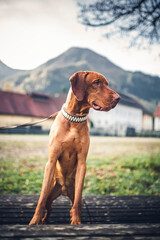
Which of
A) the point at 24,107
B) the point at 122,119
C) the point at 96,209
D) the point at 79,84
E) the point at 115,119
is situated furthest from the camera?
the point at 122,119

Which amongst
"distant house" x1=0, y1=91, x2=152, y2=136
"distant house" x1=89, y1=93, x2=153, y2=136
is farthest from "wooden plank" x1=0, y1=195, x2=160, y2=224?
"distant house" x1=89, y1=93, x2=153, y2=136

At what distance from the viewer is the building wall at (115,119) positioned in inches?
1079

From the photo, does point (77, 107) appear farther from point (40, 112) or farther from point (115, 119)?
point (115, 119)

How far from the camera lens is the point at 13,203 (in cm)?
236

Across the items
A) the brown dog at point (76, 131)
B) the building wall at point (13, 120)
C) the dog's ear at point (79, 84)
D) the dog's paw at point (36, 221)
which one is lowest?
the building wall at point (13, 120)

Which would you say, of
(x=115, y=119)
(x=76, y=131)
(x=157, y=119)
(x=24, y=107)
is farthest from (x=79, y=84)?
(x=157, y=119)

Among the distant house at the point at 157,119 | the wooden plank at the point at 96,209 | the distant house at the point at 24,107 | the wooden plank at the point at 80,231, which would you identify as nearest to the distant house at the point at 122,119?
the distant house at the point at 157,119

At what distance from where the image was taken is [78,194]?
1630 mm

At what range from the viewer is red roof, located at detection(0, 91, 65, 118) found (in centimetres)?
2384

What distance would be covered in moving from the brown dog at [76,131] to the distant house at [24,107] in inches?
852

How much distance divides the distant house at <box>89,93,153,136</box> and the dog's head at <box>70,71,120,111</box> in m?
23.6

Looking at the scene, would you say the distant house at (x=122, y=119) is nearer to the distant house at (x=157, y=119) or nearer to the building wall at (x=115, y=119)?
the building wall at (x=115, y=119)

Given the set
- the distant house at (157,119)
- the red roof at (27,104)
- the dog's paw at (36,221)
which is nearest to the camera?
the dog's paw at (36,221)

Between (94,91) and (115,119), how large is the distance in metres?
31.3
